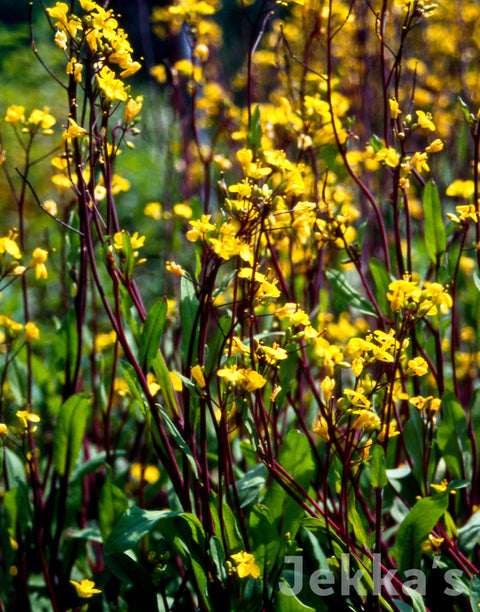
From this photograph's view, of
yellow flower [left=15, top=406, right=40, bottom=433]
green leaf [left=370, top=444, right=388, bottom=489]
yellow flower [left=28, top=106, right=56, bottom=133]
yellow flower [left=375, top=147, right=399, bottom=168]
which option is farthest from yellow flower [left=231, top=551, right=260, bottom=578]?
yellow flower [left=28, top=106, right=56, bottom=133]

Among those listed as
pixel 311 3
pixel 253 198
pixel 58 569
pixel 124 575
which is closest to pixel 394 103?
pixel 253 198

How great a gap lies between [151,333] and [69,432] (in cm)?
47

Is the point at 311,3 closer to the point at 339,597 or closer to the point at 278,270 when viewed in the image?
the point at 278,270

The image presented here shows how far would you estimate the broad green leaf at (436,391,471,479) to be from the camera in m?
1.58

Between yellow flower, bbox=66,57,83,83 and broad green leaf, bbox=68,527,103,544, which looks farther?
broad green leaf, bbox=68,527,103,544

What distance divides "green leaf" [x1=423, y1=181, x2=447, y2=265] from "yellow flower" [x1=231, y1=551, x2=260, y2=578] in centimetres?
91

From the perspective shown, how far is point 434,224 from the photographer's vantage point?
1598 mm

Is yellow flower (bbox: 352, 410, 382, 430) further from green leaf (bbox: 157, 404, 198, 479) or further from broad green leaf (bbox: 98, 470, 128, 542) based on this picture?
broad green leaf (bbox: 98, 470, 128, 542)

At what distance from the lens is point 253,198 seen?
1.17 m

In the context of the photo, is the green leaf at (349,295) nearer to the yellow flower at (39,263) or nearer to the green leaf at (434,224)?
the green leaf at (434,224)

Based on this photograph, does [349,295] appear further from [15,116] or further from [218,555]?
[15,116]

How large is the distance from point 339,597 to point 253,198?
0.89m

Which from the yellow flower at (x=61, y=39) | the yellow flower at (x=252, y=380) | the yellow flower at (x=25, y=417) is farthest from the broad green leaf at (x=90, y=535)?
the yellow flower at (x=61, y=39)

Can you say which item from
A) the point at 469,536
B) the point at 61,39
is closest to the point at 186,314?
the point at 61,39
